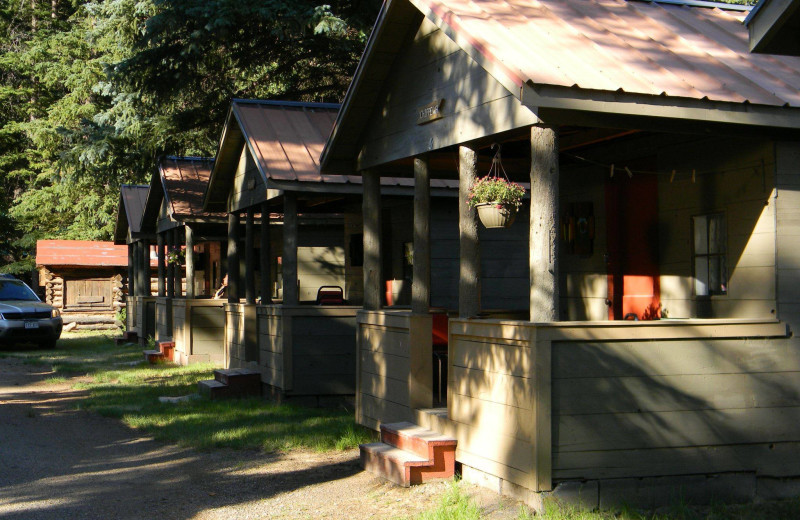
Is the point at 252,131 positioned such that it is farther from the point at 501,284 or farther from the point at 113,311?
the point at 113,311

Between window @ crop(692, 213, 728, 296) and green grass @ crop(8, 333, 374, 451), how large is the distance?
4242 millimetres

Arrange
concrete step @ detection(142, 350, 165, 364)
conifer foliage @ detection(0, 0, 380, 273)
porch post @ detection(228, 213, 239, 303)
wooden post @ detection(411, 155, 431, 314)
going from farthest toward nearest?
concrete step @ detection(142, 350, 165, 364) → conifer foliage @ detection(0, 0, 380, 273) → porch post @ detection(228, 213, 239, 303) → wooden post @ detection(411, 155, 431, 314)

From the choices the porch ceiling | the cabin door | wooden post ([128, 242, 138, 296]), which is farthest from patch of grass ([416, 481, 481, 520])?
wooden post ([128, 242, 138, 296])

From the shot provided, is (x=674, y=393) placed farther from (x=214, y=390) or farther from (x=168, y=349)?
(x=168, y=349)

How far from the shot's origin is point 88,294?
1515 inches

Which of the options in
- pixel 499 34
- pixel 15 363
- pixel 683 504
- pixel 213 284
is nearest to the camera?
pixel 683 504

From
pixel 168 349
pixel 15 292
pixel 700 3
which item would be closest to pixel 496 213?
pixel 700 3

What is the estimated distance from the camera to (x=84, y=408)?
14469mm

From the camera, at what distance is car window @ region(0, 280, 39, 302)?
89.2ft

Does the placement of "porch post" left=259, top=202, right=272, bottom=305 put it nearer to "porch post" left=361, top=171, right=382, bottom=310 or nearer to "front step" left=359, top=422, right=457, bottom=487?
"porch post" left=361, top=171, right=382, bottom=310

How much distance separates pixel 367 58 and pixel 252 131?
16.9 ft

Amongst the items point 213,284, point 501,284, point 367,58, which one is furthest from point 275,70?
→ point 367,58

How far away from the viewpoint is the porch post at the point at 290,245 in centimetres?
1398

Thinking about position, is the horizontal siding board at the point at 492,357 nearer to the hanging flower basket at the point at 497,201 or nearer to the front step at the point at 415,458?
the front step at the point at 415,458
